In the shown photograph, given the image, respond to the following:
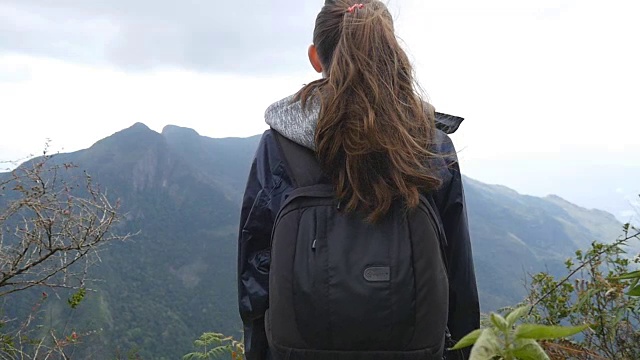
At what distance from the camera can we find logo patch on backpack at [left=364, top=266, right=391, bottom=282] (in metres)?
1.24

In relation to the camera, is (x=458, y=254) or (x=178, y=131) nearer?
(x=458, y=254)

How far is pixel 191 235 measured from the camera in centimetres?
3559

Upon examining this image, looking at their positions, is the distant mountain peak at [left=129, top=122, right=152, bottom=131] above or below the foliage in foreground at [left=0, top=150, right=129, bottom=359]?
above

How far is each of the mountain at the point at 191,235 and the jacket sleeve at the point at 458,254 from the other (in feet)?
56.6

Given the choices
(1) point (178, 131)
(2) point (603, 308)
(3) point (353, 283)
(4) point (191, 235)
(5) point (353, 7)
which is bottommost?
(4) point (191, 235)

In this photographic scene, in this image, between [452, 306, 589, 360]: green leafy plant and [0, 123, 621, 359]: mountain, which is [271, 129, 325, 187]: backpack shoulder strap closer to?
[452, 306, 589, 360]: green leafy plant

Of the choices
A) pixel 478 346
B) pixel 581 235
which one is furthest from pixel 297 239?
pixel 581 235

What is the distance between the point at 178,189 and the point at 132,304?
16661 millimetres

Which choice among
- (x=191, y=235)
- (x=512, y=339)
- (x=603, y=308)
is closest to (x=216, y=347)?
(x=603, y=308)

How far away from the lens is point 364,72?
139 cm

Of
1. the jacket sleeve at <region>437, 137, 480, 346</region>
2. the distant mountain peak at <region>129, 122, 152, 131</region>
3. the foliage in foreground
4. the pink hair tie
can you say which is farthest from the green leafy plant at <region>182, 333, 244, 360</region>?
the distant mountain peak at <region>129, 122, 152, 131</region>

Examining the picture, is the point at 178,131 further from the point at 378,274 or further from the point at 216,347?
the point at 378,274

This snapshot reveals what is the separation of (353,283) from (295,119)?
0.47 m

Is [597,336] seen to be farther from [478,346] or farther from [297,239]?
[478,346]
